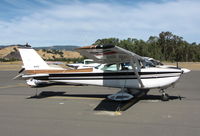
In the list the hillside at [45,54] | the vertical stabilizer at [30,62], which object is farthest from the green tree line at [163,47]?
the vertical stabilizer at [30,62]

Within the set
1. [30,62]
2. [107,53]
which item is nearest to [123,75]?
[107,53]

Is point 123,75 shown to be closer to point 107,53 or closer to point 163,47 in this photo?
point 107,53

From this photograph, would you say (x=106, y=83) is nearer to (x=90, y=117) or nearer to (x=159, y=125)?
(x=90, y=117)

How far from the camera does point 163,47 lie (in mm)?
71125

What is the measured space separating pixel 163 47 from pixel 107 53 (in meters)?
67.2

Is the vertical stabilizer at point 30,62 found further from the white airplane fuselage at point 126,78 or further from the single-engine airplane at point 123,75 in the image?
the white airplane fuselage at point 126,78

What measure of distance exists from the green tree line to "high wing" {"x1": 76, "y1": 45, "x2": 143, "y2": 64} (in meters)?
50.0

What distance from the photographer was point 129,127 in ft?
17.8

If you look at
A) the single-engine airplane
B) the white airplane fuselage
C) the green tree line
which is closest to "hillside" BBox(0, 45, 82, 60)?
the green tree line

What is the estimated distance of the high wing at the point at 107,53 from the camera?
21.0 feet

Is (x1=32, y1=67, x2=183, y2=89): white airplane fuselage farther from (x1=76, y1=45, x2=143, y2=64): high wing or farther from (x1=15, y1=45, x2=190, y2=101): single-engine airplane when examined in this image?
(x1=76, y1=45, x2=143, y2=64): high wing

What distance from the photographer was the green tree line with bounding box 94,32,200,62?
58.6 meters

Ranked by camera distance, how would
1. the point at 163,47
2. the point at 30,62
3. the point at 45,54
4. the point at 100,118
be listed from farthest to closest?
the point at 45,54
the point at 163,47
the point at 30,62
the point at 100,118

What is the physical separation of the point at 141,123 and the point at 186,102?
11.4 feet
